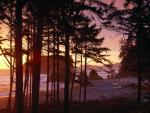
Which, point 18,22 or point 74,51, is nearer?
point 18,22

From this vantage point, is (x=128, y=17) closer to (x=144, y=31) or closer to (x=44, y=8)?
(x=144, y=31)

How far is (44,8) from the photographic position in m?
13.4

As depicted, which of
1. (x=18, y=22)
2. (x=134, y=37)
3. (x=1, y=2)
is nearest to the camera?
(x=1, y=2)

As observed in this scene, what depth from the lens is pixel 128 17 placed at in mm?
31453

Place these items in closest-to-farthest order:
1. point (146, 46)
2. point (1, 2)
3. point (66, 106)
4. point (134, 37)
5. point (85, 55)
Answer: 1. point (1, 2)
2. point (66, 106)
3. point (146, 46)
4. point (134, 37)
5. point (85, 55)

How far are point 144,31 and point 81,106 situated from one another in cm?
893

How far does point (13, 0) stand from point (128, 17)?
20.6 metres

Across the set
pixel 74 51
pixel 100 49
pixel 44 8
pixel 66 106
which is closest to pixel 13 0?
→ pixel 44 8

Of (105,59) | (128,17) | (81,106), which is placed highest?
(128,17)

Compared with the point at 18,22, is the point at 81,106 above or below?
below

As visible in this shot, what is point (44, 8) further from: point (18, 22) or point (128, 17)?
point (128, 17)

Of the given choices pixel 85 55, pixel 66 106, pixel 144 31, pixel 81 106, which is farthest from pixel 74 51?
pixel 66 106

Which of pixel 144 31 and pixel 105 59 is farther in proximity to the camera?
pixel 105 59

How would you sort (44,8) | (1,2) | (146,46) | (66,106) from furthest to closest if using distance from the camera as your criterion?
1. (146,46)
2. (66,106)
3. (44,8)
4. (1,2)
